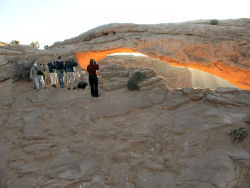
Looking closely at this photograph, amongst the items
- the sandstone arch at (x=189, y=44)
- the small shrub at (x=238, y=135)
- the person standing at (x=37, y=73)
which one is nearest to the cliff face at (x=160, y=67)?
the sandstone arch at (x=189, y=44)

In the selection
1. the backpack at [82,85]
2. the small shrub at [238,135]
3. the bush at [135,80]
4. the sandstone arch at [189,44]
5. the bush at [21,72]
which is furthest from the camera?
the sandstone arch at [189,44]

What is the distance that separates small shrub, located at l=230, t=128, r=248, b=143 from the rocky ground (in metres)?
0.13

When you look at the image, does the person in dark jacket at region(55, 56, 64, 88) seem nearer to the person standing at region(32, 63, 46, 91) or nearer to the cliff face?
the person standing at region(32, 63, 46, 91)

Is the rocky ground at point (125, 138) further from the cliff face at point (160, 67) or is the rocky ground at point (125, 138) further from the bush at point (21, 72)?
the cliff face at point (160, 67)

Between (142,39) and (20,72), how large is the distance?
1076 centimetres

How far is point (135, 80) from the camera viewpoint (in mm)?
10492

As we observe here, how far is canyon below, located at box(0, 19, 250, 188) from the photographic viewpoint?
496 centimetres

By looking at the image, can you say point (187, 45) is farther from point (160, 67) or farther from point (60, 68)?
point (160, 67)

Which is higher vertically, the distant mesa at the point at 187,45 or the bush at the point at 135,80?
the distant mesa at the point at 187,45

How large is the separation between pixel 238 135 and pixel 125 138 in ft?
13.1

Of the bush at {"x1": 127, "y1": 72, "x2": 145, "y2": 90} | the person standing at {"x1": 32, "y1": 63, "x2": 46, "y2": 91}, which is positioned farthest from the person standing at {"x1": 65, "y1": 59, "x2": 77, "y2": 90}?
the bush at {"x1": 127, "y1": 72, "x2": 145, "y2": 90}

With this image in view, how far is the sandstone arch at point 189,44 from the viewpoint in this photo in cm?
1449

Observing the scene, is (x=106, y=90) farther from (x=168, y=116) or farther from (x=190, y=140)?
(x=190, y=140)

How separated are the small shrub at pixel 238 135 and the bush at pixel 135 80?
5603 mm
